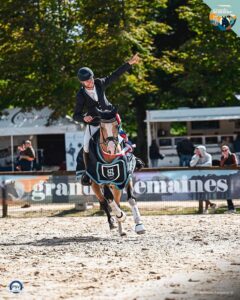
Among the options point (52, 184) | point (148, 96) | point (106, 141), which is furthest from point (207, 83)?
point (106, 141)

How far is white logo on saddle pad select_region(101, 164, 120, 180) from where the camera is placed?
14.0 meters

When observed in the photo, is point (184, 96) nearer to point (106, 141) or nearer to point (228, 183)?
point (228, 183)

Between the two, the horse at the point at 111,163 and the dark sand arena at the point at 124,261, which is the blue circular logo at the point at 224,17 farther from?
the dark sand arena at the point at 124,261

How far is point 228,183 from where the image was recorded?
19828 mm

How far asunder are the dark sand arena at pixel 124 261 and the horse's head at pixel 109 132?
1502mm

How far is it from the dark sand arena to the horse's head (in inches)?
59.2

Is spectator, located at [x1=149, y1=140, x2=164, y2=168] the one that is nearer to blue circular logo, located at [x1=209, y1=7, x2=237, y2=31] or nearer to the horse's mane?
blue circular logo, located at [x1=209, y1=7, x2=237, y2=31]

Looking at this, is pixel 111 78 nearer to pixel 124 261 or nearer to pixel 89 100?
pixel 89 100

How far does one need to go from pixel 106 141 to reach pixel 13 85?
2057 cm

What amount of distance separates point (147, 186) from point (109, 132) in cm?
679

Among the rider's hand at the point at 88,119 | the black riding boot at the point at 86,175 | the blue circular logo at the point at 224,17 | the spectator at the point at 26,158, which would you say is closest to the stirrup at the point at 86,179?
the black riding boot at the point at 86,175

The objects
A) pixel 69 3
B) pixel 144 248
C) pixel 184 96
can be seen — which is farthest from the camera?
pixel 184 96

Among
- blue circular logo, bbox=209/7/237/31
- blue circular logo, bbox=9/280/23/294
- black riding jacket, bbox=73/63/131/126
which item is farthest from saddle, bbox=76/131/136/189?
blue circular logo, bbox=9/280/23/294

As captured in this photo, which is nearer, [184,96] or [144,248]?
[144,248]
